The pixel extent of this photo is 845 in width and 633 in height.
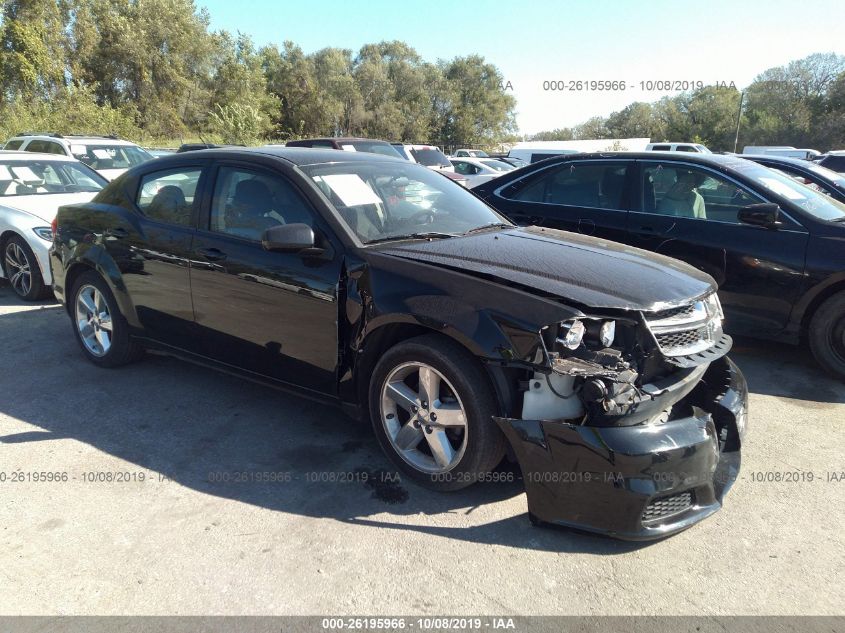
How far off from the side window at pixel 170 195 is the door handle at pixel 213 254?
11.7 inches

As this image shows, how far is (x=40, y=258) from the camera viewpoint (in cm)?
671

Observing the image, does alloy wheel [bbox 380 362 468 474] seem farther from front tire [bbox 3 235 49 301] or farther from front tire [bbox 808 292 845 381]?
front tire [bbox 3 235 49 301]

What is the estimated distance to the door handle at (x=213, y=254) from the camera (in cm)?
385

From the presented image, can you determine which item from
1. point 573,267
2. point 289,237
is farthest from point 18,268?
point 573,267

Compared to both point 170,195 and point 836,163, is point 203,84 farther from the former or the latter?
point 170,195

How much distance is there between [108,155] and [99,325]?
869 centimetres

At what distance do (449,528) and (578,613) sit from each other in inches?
28.6

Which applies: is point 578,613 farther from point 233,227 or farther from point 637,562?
point 233,227

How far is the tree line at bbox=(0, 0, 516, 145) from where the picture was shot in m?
31.6

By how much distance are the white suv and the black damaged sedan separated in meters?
8.33

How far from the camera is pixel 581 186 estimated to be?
597 cm

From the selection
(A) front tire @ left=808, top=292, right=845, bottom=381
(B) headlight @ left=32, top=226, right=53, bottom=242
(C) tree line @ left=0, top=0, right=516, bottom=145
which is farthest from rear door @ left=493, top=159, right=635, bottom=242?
(C) tree line @ left=0, top=0, right=516, bottom=145

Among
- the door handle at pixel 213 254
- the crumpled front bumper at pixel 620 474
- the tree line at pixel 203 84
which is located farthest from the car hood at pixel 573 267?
the tree line at pixel 203 84

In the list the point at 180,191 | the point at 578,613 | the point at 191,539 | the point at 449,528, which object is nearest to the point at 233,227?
the point at 180,191
